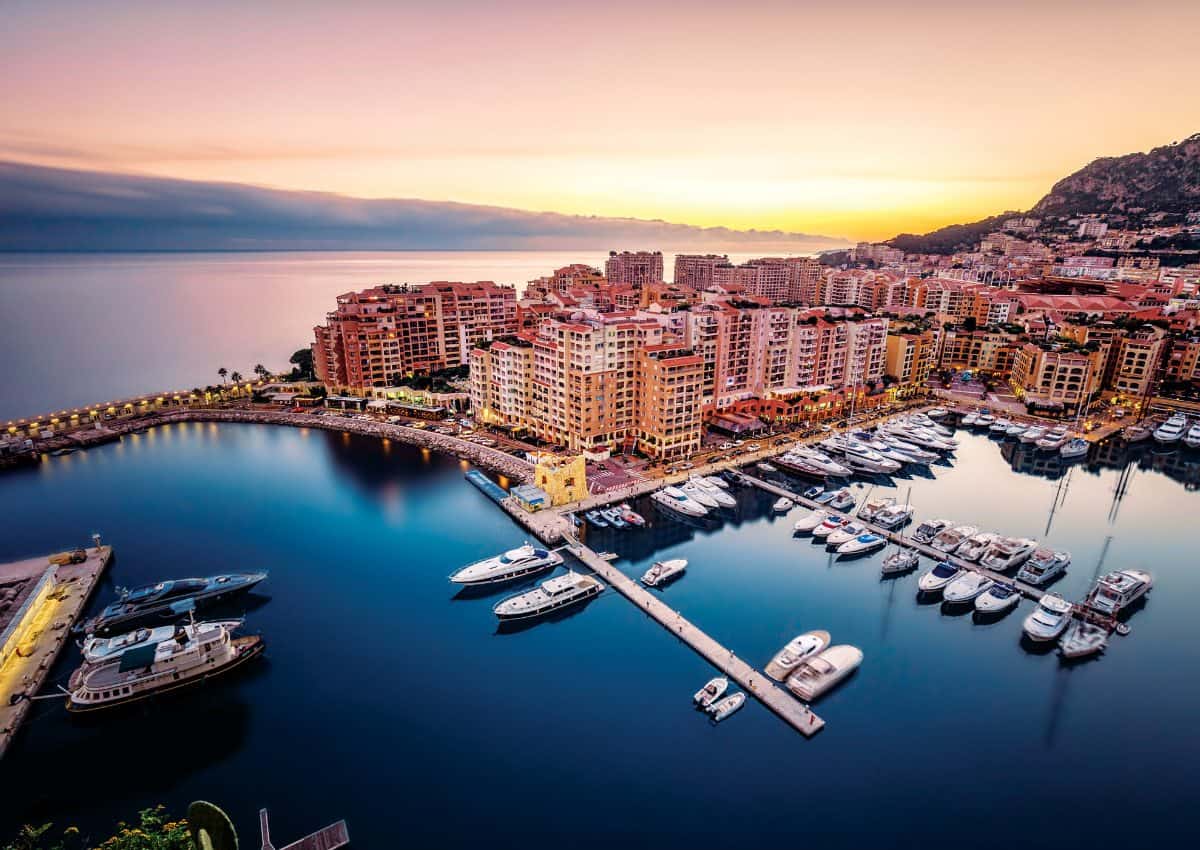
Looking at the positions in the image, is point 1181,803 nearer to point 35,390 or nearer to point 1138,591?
point 1138,591

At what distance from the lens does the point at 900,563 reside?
4053 centimetres

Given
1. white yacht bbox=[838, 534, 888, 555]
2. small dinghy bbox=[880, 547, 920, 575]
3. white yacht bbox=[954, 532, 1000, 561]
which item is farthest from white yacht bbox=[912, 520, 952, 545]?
white yacht bbox=[838, 534, 888, 555]

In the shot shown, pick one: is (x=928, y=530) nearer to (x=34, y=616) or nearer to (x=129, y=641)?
(x=129, y=641)

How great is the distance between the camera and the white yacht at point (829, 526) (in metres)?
45.0

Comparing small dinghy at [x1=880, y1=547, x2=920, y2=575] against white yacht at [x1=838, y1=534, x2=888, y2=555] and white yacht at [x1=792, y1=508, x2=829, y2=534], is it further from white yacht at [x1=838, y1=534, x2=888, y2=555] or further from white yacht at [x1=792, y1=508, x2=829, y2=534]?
white yacht at [x1=792, y1=508, x2=829, y2=534]

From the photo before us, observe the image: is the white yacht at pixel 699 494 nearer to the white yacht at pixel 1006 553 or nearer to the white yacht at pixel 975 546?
the white yacht at pixel 975 546

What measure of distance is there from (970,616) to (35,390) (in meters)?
126

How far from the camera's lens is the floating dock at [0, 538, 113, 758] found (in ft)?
93.8

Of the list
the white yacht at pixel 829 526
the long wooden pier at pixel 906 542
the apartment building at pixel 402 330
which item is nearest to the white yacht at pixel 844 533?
the white yacht at pixel 829 526

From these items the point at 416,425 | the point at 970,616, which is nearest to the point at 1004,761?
the point at 970,616

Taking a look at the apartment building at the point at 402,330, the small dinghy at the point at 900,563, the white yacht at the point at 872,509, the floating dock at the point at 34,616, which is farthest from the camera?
the apartment building at the point at 402,330

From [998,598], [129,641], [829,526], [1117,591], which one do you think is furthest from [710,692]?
[129,641]

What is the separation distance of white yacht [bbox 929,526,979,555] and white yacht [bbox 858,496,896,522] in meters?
4.81

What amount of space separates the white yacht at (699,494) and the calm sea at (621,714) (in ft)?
8.25
